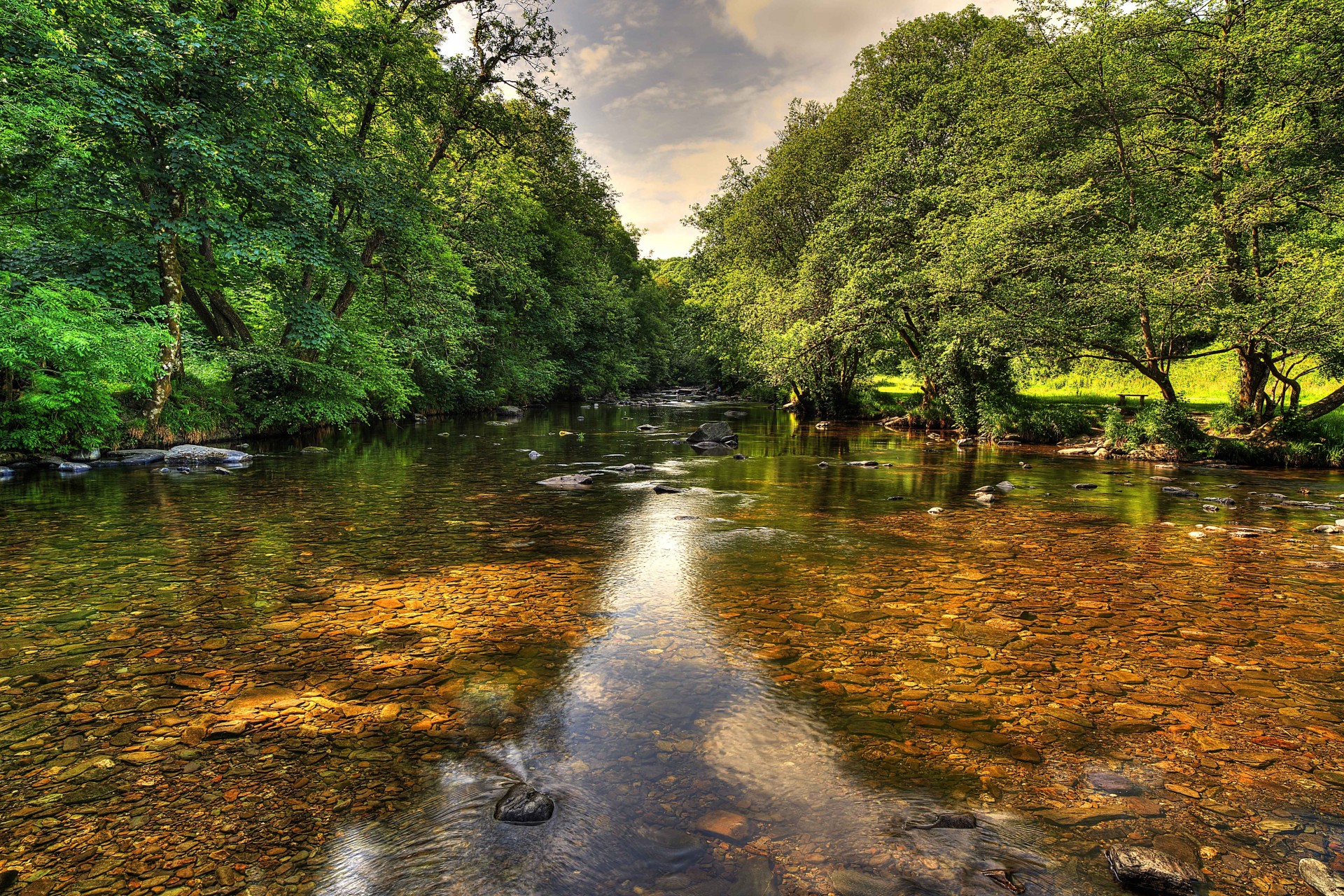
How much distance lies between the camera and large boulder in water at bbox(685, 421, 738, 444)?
25.0 meters

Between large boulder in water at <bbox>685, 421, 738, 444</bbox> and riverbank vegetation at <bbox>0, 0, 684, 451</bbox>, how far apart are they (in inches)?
468

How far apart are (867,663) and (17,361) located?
18.7 meters

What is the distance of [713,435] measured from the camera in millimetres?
25094

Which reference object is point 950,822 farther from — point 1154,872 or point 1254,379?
point 1254,379

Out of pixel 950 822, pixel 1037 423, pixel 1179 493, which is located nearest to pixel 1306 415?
pixel 1037 423

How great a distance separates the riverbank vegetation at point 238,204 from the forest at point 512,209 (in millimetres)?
103

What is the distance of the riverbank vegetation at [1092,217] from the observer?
16.5 meters

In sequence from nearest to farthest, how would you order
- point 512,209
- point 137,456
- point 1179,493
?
point 1179,493
point 137,456
point 512,209

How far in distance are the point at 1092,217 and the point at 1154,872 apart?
24792mm

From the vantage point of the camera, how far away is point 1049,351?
21578 mm

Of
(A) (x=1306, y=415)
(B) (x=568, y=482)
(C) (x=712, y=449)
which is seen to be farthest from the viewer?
(C) (x=712, y=449)

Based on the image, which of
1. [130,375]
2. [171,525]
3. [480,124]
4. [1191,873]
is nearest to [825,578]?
[1191,873]

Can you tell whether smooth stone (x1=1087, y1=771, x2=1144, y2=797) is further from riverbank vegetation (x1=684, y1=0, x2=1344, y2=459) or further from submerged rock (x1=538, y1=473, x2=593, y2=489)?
riverbank vegetation (x1=684, y1=0, x2=1344, y2=459)

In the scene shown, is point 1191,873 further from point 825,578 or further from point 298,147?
point 298,147
